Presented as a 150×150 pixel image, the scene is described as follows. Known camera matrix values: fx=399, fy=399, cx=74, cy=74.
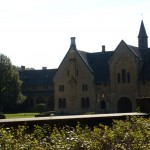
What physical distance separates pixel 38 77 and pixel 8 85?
1500 centimetres

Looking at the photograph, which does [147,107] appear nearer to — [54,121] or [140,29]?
[54,121]

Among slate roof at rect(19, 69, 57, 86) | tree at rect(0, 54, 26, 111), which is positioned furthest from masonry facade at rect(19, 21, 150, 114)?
slate roof at rect(19, 69, 57, 86)

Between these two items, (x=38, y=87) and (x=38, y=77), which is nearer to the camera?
(x=38, y=87)

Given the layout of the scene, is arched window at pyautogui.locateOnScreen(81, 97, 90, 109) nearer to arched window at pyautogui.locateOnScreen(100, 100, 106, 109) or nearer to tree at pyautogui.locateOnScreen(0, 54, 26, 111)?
arched window at pyautogui.locateOnScreen(100, 100, 106, 109)

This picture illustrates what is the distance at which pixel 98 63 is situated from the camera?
6438 centimetres

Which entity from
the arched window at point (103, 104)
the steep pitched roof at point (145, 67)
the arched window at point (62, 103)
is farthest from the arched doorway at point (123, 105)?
the arched window at point (62, 103)

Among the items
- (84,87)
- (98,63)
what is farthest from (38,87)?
(98,63)

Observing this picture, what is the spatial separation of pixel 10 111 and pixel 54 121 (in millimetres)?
66815

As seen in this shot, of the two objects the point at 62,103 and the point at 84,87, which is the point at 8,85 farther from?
the point at 84,87

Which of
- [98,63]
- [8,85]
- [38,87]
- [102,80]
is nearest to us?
[102,80]

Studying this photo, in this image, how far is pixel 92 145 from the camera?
7.09 meters

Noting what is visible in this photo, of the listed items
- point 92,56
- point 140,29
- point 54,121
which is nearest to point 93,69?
point 92,56

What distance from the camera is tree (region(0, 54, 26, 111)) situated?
71.2 metres

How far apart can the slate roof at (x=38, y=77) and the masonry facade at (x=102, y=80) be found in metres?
18.9
